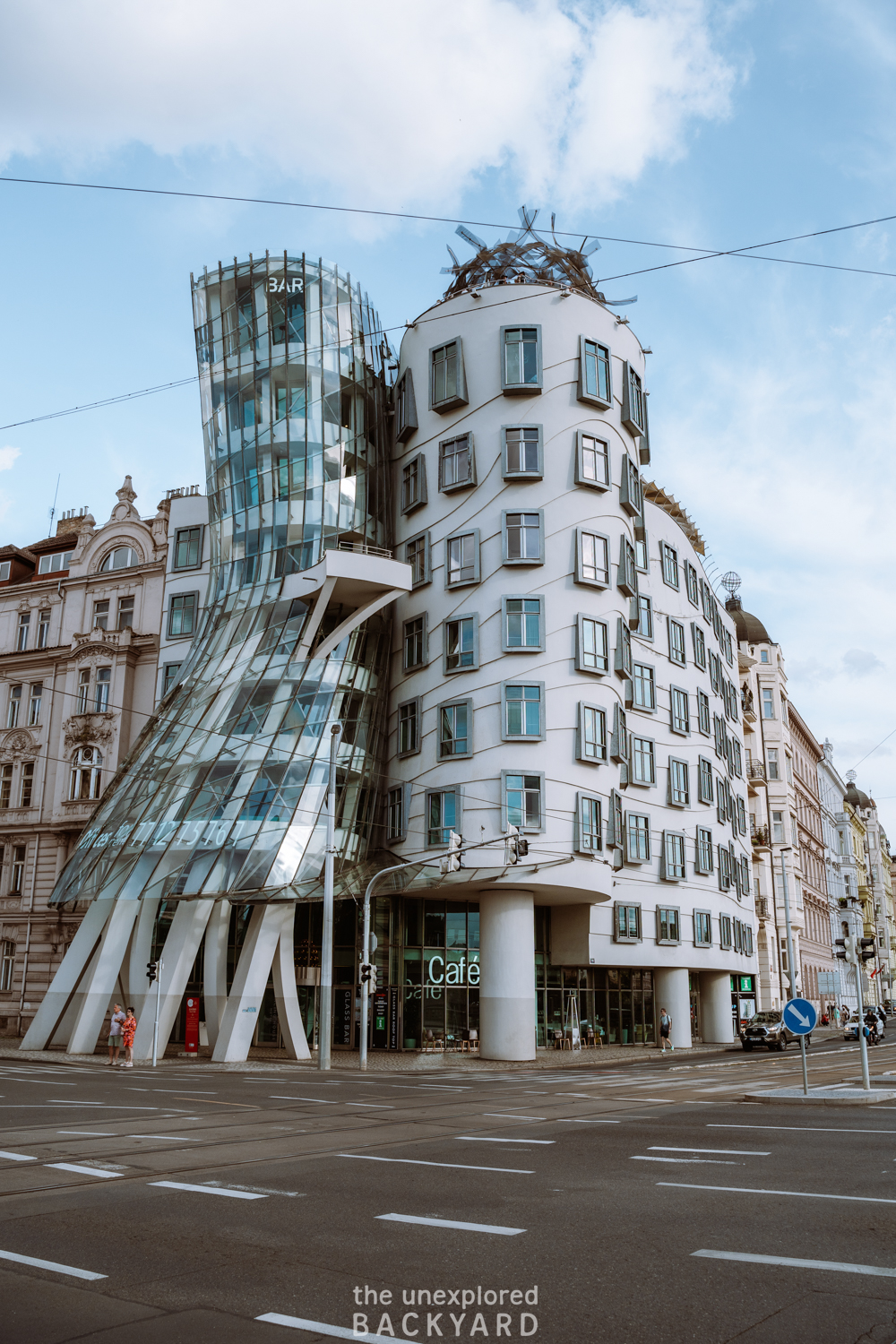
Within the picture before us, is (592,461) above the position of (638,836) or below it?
above

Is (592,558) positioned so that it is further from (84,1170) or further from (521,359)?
(84,1170)

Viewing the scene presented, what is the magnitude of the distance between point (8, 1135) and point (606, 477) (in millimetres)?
32931

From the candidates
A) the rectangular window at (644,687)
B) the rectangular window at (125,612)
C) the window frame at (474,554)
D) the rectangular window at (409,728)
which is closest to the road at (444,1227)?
the rectangular window at (409,728)

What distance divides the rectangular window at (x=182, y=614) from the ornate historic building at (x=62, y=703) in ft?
5.11

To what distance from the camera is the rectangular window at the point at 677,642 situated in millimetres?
52750

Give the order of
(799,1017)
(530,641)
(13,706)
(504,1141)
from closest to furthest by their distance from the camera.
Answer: (504,1141), (799,1017), (530,641), (13,706)

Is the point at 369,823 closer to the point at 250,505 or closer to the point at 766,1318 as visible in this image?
the point at 250,505

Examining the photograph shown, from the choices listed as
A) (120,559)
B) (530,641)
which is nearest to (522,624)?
(530,641)

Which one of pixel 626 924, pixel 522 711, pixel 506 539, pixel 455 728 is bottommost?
pixel 626 924

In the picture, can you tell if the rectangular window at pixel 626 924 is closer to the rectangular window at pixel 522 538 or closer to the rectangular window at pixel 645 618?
the rectangular window at pixel 645 618

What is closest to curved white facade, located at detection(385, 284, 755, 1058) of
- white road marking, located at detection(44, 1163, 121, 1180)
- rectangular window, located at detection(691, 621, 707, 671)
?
rectangular window, located at detection(691, 621, 707, 671)

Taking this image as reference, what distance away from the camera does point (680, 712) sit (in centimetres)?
5219

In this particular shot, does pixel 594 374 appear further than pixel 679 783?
No

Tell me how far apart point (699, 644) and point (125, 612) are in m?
27.6
